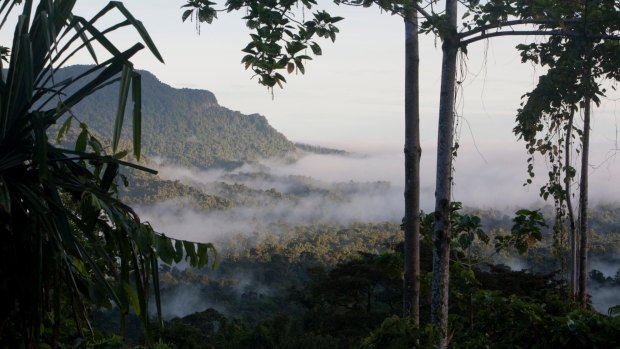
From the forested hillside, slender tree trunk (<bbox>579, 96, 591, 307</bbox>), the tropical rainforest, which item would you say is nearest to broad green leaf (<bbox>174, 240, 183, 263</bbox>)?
the tropical rainforest

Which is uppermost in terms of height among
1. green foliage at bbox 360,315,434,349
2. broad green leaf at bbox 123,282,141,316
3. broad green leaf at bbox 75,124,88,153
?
broad green leaf at bbox 75,124,88,153

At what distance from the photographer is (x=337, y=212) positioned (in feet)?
407

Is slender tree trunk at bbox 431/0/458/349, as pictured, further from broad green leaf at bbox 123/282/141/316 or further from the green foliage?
broad green leaf at bbox 123/282/141/316

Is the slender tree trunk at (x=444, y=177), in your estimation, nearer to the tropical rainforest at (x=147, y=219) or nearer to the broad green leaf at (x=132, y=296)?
the tropical rainforest at (x=147, y=219)

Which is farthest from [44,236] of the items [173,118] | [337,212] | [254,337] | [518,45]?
[173,118]

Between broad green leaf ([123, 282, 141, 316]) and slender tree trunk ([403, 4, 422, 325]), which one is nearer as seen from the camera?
broad green leaf ([123, 282, 141, 316])

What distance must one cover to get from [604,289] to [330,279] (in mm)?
18997

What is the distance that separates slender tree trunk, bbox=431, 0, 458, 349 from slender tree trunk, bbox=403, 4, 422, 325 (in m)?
0.10

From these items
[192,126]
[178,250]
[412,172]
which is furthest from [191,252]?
[192,126]

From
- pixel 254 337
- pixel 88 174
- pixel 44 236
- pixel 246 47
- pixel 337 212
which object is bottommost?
pixel 337 212

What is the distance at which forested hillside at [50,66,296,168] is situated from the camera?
131625 millimetres

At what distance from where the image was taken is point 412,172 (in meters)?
3.34

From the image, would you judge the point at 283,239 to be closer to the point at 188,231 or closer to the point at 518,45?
the point at 188,231

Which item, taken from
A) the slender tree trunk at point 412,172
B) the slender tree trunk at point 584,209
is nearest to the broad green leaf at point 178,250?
the slender tree trunk at point 412,172
